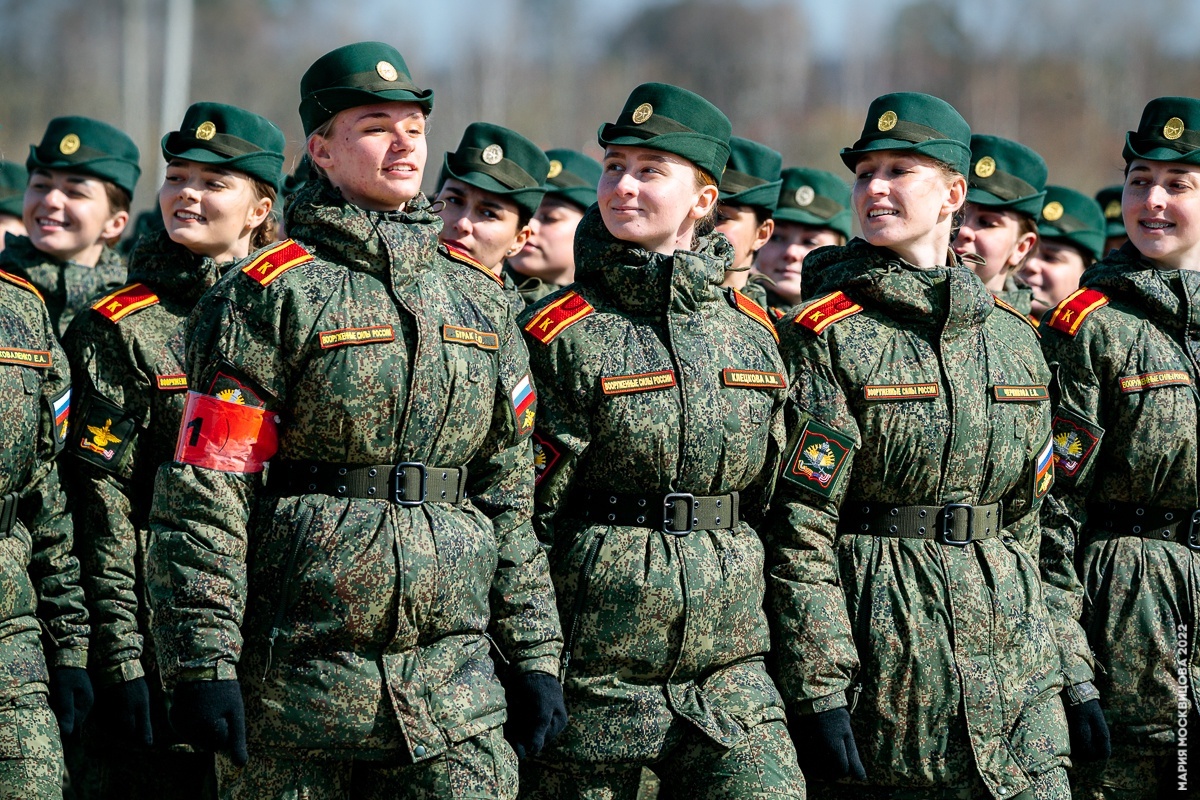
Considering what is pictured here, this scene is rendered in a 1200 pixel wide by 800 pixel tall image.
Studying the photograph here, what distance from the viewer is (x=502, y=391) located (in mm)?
5004

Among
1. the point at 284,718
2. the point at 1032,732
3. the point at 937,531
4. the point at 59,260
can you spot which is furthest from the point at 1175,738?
the point at 59,260

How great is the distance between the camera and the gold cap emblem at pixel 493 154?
24.9ft

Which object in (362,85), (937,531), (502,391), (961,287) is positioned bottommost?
(937,531)

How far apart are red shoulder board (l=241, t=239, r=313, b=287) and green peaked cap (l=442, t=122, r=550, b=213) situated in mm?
2781

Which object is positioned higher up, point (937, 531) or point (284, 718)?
point (937, 531)

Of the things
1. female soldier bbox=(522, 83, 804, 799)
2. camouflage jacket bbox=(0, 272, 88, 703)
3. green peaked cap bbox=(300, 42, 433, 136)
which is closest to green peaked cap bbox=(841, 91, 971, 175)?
female soldier bbox=(522, 83, 804, 799)

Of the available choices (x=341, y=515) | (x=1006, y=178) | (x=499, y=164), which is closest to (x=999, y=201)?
(x=1006, y=178)

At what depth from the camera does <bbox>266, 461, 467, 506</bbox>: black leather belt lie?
466 cm

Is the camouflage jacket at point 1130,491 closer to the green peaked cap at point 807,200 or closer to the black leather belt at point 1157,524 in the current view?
the black leather belt at point 1157,524

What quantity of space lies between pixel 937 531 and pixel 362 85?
7.81 ft

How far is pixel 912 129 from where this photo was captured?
5918mm

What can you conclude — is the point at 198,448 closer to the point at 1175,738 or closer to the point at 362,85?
the point at 362,85

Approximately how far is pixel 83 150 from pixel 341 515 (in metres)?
4.23

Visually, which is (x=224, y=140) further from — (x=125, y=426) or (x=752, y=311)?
(x=752, y=311)
